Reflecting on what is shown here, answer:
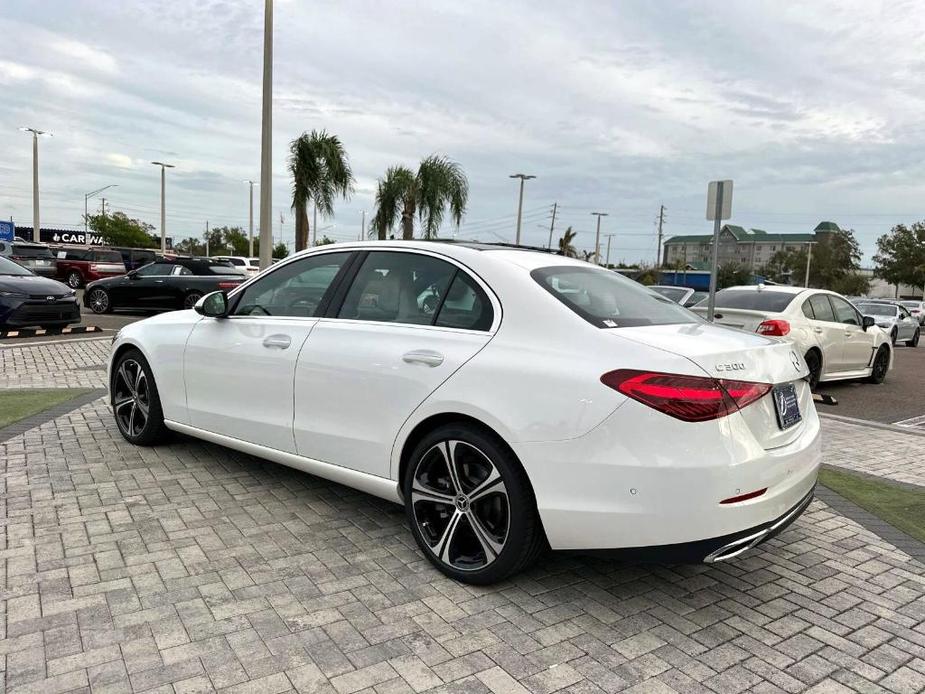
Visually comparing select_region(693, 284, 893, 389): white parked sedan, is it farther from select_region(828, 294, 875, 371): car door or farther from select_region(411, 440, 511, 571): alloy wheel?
select_region(411, 440, 511, 571): alloy wheel

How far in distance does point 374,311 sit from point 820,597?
259 cm

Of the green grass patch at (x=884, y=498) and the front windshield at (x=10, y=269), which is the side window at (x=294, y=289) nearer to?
the green grass patch at (x=884, y=498)

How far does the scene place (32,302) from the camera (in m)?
12.4

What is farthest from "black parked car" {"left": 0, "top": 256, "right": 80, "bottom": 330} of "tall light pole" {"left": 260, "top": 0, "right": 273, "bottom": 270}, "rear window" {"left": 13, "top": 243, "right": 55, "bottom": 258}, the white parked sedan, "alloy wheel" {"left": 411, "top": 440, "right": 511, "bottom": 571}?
"rear window" {"left": 13, "top": 243, "right": 55, "bottom": 258}

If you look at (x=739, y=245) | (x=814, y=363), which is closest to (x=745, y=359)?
(x=814, y=363)

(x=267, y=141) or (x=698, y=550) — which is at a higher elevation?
(x=267, y=141)

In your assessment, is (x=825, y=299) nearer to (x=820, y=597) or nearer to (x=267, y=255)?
(x=820, y=597)

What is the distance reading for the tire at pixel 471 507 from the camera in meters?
3.02

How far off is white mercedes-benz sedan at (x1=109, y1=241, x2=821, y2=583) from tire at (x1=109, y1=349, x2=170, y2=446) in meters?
0.98

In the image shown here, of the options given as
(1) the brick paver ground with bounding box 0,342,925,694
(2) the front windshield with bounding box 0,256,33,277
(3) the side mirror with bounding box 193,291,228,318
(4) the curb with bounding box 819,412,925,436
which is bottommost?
(4) the curb with bounding box 819,412,925,436

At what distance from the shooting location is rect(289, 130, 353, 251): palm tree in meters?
20.8

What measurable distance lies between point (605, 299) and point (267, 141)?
1311cm

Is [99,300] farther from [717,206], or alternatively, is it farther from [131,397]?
[717,206]

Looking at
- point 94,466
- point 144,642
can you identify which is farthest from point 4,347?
point 144,642
